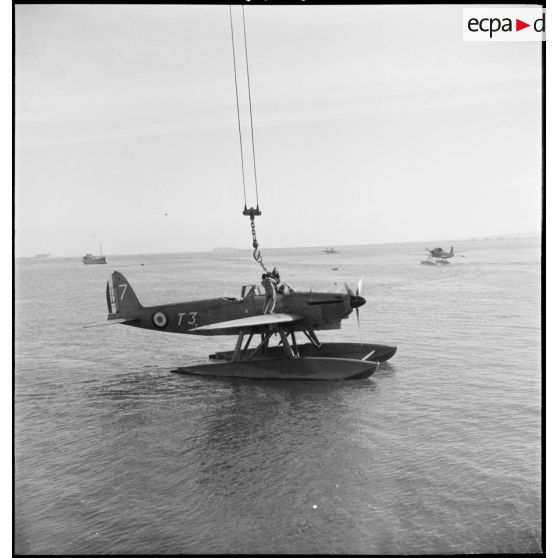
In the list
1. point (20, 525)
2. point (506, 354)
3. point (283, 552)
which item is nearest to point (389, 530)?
point (283, 552)

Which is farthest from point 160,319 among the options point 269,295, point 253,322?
point 253,322

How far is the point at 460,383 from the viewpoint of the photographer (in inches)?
876

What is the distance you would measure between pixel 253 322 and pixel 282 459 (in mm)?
8337

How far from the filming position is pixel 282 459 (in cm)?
1436

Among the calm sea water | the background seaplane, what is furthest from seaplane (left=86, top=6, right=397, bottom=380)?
the calm sea water

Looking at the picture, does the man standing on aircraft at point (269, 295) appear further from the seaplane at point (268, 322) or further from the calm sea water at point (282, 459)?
the calm sea water at point (282, 459)

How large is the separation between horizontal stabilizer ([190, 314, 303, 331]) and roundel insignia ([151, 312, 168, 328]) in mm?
4050

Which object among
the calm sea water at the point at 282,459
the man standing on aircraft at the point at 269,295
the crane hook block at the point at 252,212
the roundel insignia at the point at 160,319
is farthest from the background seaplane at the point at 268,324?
the crane hook block at the point at 252,212

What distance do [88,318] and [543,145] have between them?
48094 millimetres

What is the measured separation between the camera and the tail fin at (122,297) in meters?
26.5

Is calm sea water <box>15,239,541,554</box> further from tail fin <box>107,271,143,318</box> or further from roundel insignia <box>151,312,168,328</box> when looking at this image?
tail fin <box>107,271,143,318</box>

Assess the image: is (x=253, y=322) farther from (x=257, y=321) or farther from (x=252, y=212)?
(x=252, y=212)

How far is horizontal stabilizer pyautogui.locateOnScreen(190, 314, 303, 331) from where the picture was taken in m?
21.6

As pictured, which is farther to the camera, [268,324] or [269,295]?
[269,295]
